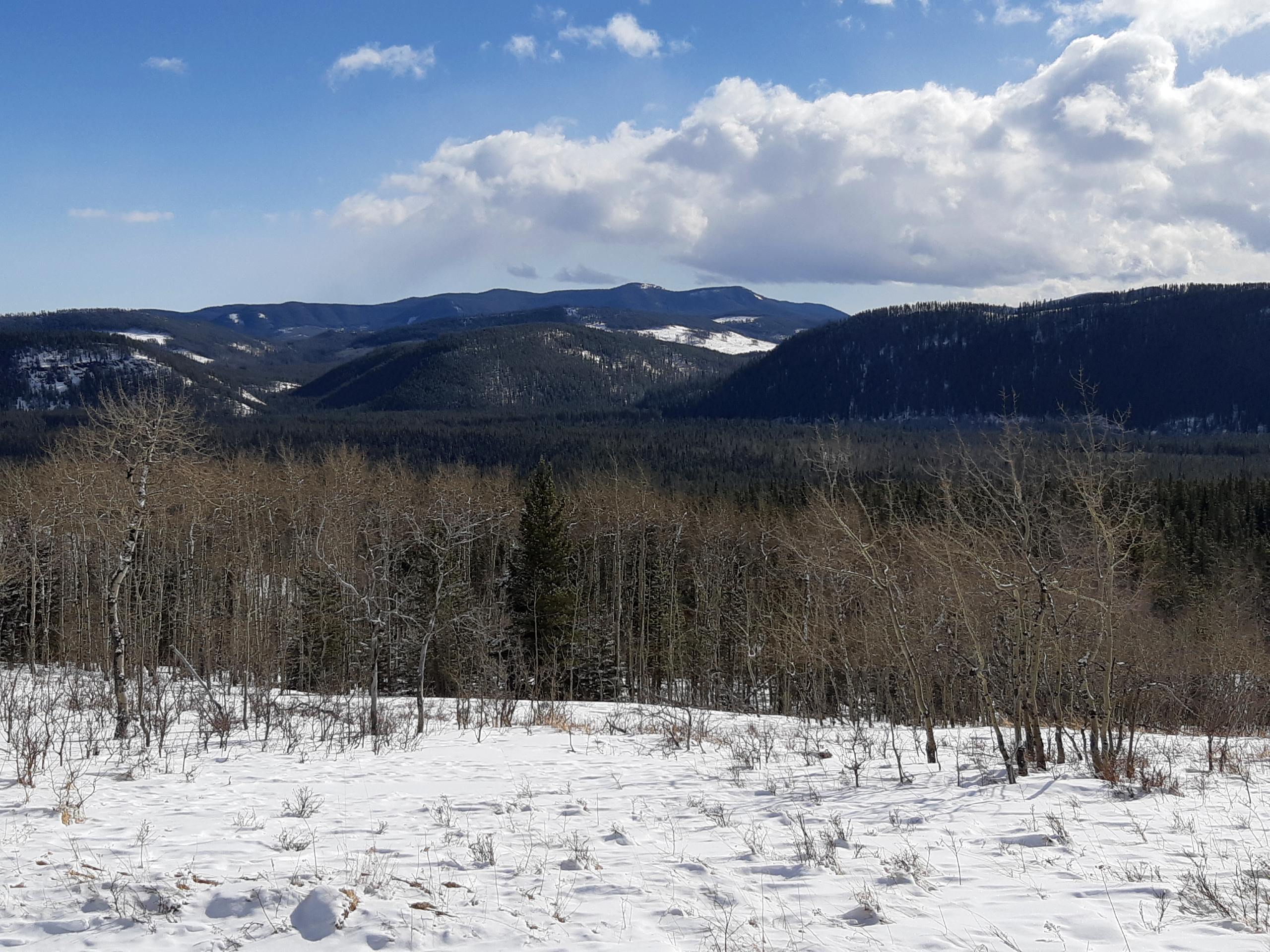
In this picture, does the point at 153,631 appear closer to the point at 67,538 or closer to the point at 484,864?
the point at 67,538

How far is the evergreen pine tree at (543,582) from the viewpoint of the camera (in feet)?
129

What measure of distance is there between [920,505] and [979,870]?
192 feet

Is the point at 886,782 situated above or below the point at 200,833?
below

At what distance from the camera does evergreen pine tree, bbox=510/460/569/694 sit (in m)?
39.5

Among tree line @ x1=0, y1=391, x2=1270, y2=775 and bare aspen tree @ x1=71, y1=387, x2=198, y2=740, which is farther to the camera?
bare aspen tree @ x1=71, y1=387, x2=198, y2=740

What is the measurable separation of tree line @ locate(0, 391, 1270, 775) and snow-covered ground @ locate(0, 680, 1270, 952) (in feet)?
6.79

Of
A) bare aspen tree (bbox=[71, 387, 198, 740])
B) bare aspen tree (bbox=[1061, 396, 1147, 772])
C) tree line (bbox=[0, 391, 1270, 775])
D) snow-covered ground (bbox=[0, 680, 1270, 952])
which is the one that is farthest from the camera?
bare aspen tree (bbox=[71, 387, 198, 740])

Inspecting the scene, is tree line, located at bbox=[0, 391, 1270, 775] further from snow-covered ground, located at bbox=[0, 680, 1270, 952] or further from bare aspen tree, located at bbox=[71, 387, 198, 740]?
snow-covered ground, located at bbox=[0, 680, 1270, 952]

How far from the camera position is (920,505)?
203 ft

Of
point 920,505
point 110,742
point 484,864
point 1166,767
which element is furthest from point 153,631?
point 920,505

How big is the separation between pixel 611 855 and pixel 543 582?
3344 centimetres

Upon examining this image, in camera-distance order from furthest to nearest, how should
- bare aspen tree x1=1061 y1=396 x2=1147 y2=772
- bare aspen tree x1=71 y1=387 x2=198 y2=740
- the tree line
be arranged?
1. bare aspen tree x1=71 y1=387 x2=198 y2=740
2. the tree line
3. bare aspen tree x1=1061 y1=396 x2=1147 y2=772

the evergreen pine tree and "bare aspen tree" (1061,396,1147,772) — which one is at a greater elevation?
"bare aspen tree" (1061,396,1147,772)

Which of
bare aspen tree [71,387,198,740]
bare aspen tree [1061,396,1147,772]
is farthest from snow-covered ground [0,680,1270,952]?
bare aspen tree [71,387,198,740]
